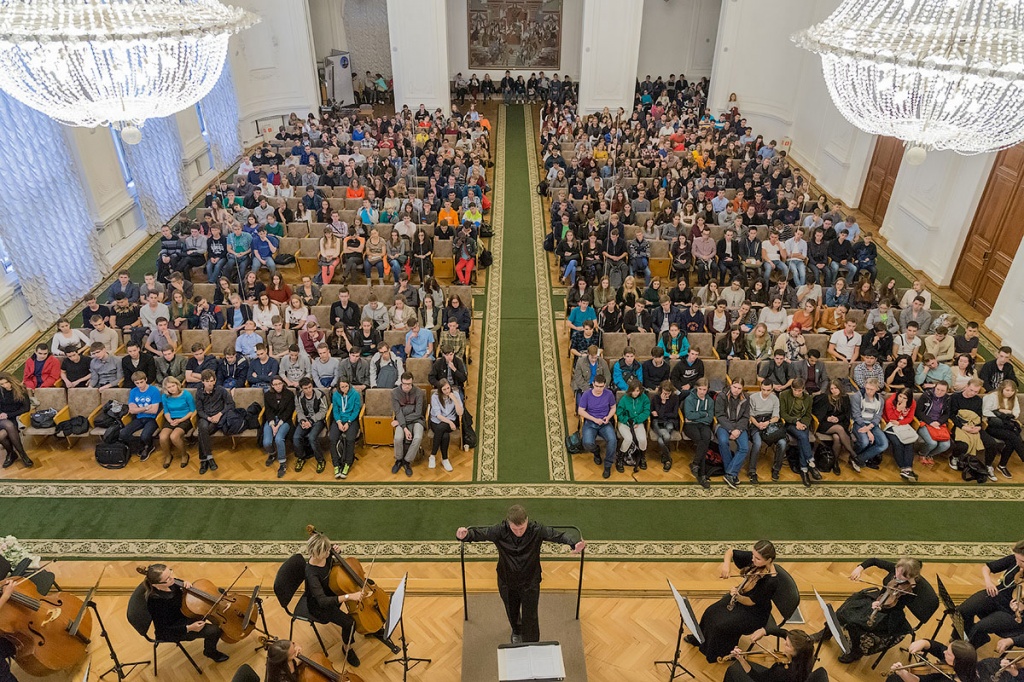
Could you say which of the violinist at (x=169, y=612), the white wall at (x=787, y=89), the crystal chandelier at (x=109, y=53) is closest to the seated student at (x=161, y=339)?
the crystal chandelier at (x=109, y=53)

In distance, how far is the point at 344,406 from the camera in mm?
7543

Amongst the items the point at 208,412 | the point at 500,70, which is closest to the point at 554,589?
the point at 208,412

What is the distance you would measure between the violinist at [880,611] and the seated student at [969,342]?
4.57m

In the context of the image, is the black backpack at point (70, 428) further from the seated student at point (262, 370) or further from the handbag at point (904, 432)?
the handbag at point (904, 432)

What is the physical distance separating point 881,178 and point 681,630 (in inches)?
499

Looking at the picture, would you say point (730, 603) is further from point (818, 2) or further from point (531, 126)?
point (531, 126)

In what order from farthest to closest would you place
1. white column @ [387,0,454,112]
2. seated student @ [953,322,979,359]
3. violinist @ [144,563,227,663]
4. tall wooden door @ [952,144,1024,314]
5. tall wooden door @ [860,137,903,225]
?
white column @ [387,0,454,112] < tall wooden door @ [860,137,903,225] < tall wooden door @ [952,144,1024,314] < seated student @ [953,322,979,359] < violinist @ [144,563,227,663]

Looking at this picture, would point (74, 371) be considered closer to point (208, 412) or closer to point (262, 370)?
point (208, 412)

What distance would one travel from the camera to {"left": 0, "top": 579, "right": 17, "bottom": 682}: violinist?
15.1 ft

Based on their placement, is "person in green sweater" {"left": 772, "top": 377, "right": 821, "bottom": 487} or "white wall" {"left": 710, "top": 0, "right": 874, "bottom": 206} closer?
"person in green sweater" {"left": 772, "top": 377, "right": 821, "bottom": 487}

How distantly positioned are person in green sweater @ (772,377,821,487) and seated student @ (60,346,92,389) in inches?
297

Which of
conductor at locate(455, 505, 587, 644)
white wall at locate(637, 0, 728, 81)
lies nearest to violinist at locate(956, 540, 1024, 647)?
conductor at locate(455, 505, 587, 644)

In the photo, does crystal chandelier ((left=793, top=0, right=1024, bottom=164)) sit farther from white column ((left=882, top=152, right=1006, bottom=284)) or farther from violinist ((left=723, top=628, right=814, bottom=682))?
white column ((left=882, top=152, right=1006, bottom=284))

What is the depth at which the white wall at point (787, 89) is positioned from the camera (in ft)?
51.0
